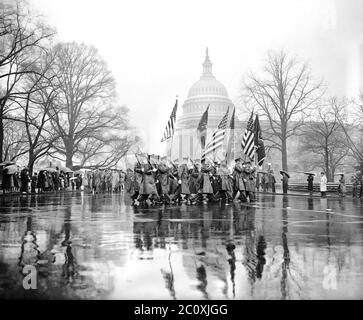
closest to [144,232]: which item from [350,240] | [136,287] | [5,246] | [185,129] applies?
[5,246]

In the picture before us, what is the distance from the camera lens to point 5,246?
6941 millimetres

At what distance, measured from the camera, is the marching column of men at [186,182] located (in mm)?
16641

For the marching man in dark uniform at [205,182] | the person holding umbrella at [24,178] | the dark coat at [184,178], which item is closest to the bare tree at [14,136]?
the person holding umbrella at [24,178]

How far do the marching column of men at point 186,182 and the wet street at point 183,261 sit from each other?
6828mm

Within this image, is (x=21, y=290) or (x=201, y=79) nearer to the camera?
(x=21, y=290)

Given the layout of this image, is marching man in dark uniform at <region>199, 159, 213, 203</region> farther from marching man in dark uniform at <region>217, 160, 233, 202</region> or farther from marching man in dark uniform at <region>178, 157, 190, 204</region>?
marching man in dark uniform at <region>217, 160, 233, 202</region>

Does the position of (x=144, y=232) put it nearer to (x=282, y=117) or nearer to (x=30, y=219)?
(x=30, y=219)

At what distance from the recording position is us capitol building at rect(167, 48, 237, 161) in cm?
11306

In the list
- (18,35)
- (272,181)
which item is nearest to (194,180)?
(18,35)

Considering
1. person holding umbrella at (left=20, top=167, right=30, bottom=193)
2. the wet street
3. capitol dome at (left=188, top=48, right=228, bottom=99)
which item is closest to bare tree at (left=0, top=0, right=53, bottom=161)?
person holding umbrella at (left=20, top=167, right=30, bottom=193)

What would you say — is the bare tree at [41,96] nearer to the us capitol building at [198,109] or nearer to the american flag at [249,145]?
the american flag at [249,145]

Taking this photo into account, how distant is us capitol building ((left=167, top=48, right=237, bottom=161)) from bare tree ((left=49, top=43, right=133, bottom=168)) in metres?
67.6
